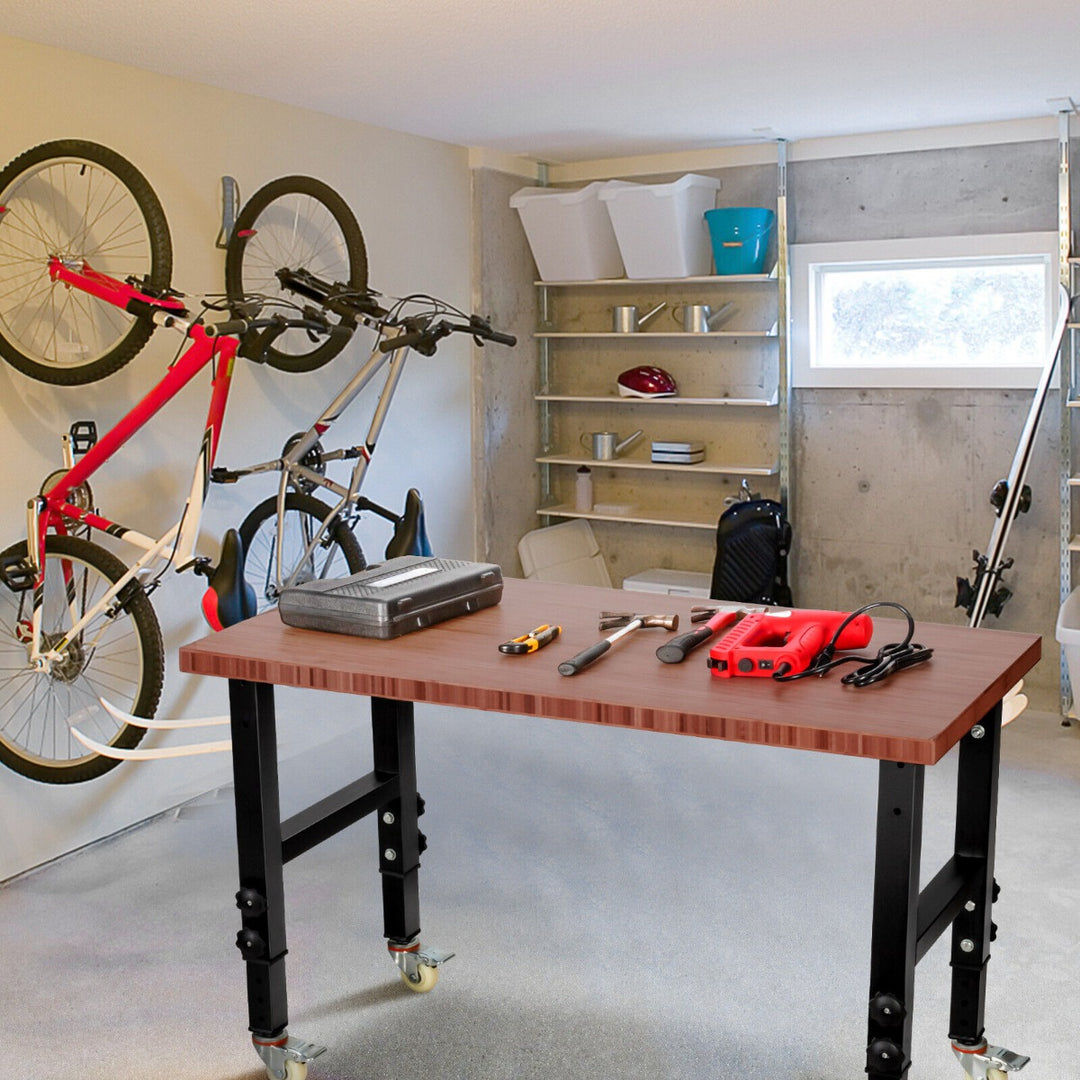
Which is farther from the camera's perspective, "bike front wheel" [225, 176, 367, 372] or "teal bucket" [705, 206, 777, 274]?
"teal bucket" [705, 206, 777, 274]

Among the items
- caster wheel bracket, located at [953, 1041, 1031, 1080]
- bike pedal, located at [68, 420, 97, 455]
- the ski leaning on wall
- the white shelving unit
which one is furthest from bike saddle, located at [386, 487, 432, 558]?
caster wheel bracket, located at [953, 1041, 1031, 1080]

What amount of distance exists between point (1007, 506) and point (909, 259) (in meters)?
1.29

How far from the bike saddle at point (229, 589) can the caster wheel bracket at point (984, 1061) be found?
2.11m

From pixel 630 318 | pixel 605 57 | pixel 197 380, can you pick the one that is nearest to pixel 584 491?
pixel 630 318

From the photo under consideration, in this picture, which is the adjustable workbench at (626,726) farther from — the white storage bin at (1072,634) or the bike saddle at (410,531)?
the white storage bin at (1072,634)

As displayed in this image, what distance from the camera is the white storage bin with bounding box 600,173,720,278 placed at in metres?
5.24

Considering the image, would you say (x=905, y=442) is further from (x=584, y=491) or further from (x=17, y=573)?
(x=17, y=573)

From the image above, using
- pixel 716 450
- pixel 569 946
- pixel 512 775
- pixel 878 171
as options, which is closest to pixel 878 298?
pixel 878 171

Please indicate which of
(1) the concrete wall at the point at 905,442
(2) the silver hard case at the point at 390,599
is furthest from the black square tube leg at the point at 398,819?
(1) the concrete wall at the point at 905,442

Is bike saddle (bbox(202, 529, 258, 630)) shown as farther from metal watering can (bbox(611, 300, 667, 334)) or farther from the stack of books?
metal watering can (bbox(611, 300, 667, 334))

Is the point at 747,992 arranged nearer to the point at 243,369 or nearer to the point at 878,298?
the point at 243,369

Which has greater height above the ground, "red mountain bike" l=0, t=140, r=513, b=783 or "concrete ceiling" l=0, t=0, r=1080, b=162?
"concrete ceiling" l=0, t=0, r=1080, b=162

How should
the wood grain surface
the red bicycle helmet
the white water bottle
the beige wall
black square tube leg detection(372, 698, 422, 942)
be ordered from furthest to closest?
the white water bottle
the red bicycle helmet
the beige wall
black square tube leg detection(372, 698, 422, 942)
the wood grain surface

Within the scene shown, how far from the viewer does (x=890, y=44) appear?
3533 millimetres
